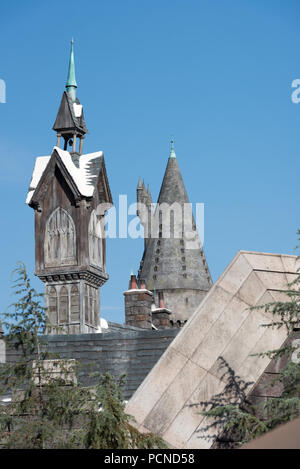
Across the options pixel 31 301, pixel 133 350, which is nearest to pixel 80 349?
pixel 133 350

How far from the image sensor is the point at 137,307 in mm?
27844

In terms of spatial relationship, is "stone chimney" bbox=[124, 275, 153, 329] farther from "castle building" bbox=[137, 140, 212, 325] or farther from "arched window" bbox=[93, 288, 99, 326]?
"castle building" bbox=[137, 140, 212, 325]

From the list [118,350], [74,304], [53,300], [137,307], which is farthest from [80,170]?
[118,350]

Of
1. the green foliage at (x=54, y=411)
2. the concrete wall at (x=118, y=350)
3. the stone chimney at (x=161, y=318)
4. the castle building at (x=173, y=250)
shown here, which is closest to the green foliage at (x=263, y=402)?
the green foliage at (x=54, y=411)

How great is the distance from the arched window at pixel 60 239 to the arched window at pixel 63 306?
143 centimetres

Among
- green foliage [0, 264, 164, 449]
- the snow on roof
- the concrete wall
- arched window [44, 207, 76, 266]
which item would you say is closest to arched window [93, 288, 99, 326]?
arched window [44, 207, 76, 266]

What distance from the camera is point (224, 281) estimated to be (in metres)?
10.1

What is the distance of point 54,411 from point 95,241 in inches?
1317

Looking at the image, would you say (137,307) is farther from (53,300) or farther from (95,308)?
(53,300)

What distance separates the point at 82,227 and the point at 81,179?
2474 mm

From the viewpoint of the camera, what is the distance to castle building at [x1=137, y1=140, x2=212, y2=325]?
258 feet

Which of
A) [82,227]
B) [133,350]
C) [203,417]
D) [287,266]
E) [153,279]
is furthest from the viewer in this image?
[153,279]

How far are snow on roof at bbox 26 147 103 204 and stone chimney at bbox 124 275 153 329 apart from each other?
14486 millimetres

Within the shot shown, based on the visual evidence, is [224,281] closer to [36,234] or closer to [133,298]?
[133,298]
